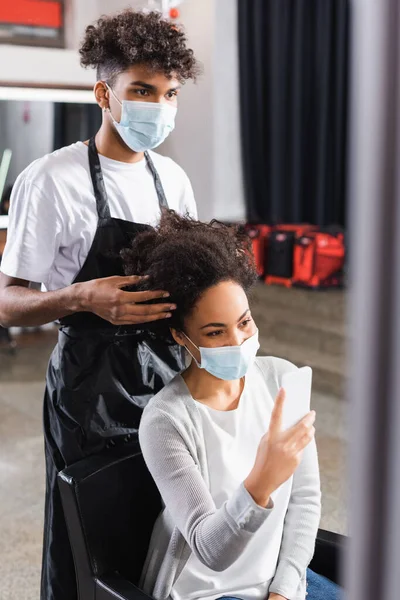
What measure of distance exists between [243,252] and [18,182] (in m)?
0.44

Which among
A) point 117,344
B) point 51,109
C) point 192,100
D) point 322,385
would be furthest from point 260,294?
point 117,344

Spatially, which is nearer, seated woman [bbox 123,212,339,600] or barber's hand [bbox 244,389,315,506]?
barber's hand [bbox 244,389,315,506]

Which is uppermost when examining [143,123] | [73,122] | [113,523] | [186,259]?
[73,122]

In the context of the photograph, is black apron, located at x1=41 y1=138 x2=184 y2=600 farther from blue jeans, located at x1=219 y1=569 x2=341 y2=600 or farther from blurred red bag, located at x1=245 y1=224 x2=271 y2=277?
blurred red bag, located at x1=245 y1=224 x2=271 y2=277

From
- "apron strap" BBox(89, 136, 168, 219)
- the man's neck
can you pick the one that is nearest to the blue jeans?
"apron strap" BBox(89, 136, 168, 219)

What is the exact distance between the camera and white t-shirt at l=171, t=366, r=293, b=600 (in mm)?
1172

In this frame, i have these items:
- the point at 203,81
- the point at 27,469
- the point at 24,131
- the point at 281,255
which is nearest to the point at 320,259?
the point at 281,255

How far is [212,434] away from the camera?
1.21 metres

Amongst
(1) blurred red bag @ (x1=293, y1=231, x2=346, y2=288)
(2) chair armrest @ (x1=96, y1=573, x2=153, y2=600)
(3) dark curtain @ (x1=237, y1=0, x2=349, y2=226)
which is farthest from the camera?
(3) dark curtain @ (x1=237, y1=0, x2=349, y2=226)

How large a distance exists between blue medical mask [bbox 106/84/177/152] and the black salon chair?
0.58 metres

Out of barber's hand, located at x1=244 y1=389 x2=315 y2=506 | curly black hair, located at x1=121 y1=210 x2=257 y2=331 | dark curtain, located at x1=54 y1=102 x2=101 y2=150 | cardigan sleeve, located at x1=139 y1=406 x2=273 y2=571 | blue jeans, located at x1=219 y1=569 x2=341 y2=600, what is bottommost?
blue jeans, located at x1=219 y1=569 x2=341 y2=600

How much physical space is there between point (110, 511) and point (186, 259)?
1.40ft

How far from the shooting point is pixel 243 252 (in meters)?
1.37

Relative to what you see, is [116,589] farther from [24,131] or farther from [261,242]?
[24,131]
